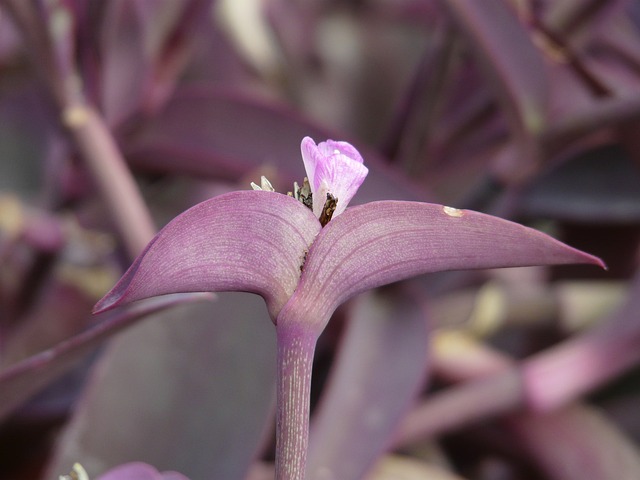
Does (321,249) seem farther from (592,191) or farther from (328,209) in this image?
(592,191)

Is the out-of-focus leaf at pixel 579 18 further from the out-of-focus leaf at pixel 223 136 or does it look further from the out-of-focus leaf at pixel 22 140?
the out-of-focus leaf at pixel 22 140

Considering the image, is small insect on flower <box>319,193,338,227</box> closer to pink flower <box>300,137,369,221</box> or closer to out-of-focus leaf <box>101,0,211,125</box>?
pink flower <box>300,137,369,221</box>

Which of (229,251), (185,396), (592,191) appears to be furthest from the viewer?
(592,191)

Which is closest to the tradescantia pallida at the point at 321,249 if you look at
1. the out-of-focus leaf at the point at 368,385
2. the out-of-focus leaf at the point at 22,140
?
the out-of-focus leaf at the point at 368,385

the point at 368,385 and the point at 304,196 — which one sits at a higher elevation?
the point at 304,196

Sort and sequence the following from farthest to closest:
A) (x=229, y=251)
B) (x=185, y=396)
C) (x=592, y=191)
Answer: (x=592, y=191) → (x=185, y=396) → (x=229, y=251)

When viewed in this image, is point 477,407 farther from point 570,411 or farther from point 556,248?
point 556,248

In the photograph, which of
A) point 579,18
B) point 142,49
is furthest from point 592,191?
point 142,49
